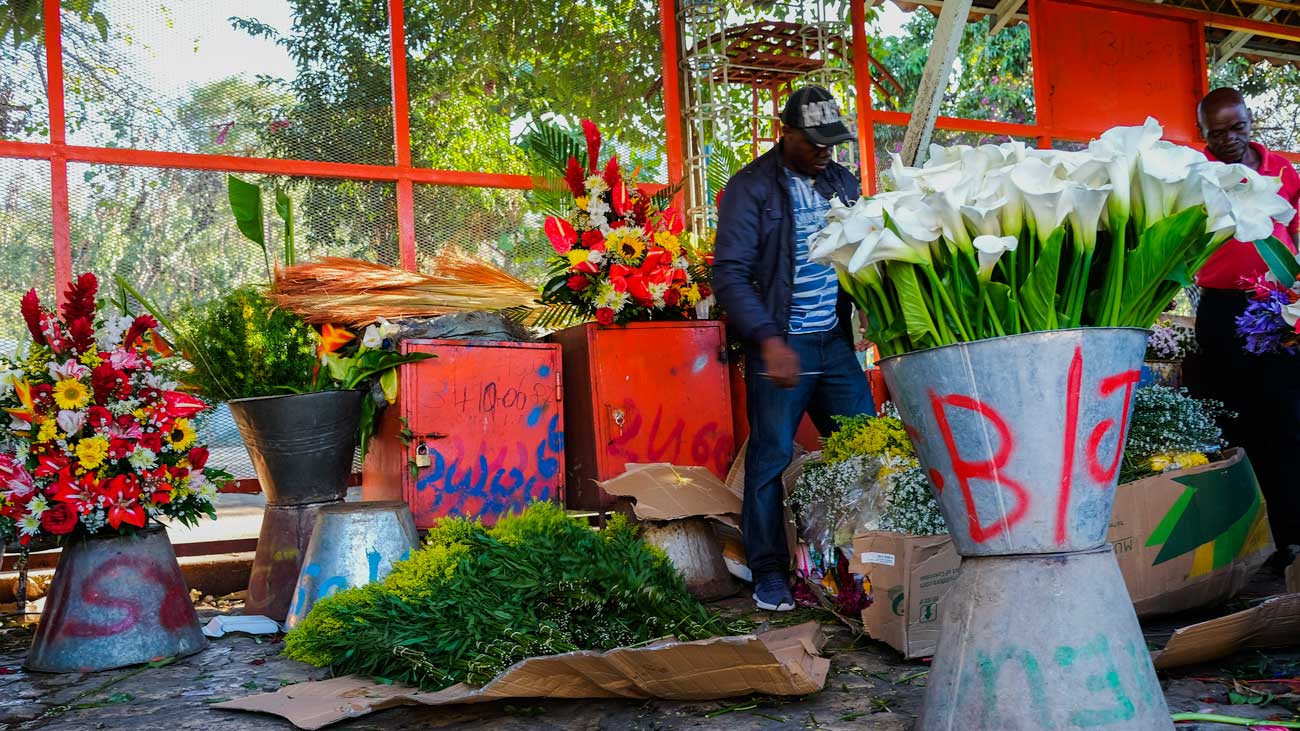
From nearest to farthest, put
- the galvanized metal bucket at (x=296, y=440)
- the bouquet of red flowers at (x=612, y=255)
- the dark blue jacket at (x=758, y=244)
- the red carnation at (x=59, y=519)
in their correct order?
the red carnation at (x=59, y=519)
the dark blue jacket at (x=758, y=244)
the galvanized metal bucket at (x=296, y=440)
the bouquet of red flowers at (x=612, y=255)

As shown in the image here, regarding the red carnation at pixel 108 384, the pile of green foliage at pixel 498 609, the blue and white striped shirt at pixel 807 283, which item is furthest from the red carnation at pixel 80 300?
the blue and white striped shirt at pixel 807 283

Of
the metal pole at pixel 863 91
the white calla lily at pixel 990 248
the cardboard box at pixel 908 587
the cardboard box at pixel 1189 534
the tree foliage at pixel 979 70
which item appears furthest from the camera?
the tree foliage at pixel 979 70

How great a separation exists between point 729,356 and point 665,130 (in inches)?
84.9

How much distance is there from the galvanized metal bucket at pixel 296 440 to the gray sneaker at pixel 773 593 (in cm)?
170

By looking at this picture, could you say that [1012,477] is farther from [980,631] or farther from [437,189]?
[437,189]

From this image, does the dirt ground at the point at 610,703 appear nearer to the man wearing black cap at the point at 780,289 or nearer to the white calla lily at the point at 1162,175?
the man wearing black cap at the point at 780,289

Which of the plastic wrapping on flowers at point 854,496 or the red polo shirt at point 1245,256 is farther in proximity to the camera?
the red polo shirt at point 1245,256

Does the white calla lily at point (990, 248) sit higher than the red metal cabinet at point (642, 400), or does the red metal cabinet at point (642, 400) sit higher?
the white calla lily at point (990, 248)

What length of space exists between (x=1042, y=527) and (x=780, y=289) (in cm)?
187

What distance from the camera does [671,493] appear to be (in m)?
3.65

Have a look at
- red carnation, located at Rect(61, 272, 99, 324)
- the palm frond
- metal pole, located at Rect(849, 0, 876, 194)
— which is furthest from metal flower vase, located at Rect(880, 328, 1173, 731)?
metal pole, located at Rect(849, 0, 876, 194)

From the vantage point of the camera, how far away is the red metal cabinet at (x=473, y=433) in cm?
402

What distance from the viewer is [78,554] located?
329cm

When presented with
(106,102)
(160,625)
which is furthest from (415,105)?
(160,625)
